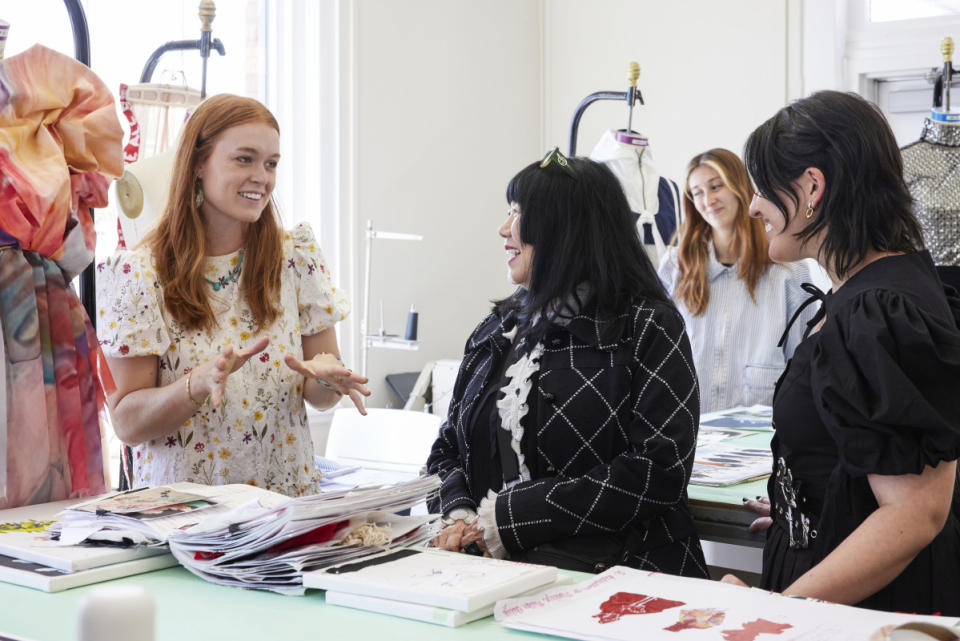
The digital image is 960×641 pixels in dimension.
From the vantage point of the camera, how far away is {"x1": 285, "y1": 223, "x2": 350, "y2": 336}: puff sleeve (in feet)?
6.47

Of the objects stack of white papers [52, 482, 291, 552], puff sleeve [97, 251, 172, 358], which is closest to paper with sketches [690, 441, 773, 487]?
stack of white papers [52, 482, 291, 552]

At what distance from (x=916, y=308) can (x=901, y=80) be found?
423 cm

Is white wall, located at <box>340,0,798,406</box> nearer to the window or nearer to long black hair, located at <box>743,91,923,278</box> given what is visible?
the window

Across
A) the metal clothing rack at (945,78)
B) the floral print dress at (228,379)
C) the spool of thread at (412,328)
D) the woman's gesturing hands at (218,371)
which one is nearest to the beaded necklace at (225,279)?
the floral print dress at (228,379)

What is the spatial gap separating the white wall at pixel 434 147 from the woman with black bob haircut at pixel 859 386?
337cm

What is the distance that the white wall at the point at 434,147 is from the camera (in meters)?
4.71

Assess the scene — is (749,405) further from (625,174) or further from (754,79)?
(754,79)

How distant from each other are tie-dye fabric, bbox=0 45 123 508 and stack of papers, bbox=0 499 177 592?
0.23 meters

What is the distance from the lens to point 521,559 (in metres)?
1.70

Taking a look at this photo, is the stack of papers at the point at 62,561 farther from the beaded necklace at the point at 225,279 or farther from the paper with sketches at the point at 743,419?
the paper with sketches at the point at 743,419

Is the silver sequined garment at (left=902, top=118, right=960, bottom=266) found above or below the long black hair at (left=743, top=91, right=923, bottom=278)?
above

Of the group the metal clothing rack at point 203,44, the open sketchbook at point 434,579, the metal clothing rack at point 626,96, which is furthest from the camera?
the metal clothing rack at point 626,96

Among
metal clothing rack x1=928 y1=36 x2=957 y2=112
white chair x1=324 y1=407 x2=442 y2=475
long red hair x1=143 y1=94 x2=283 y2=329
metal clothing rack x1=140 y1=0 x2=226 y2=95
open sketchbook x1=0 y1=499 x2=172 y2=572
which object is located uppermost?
metal clothing rack x1=928 y1=36 x2=957 y2=112

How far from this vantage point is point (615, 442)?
1.70 m
